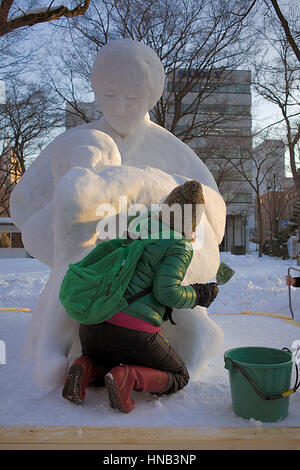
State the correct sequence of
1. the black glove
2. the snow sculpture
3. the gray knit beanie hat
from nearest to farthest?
the black glove, the gray knit beanie hat, the snow sculpture

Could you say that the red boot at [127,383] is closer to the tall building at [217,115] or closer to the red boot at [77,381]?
Result: the red boot at [77,381]

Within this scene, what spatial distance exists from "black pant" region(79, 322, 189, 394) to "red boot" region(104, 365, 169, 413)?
59 mm

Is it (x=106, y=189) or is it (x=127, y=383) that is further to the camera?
(x=106, y=189)

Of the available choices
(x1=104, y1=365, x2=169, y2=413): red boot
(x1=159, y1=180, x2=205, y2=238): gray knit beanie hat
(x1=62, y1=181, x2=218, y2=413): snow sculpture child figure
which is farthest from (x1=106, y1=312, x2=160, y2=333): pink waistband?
(x1=159, y1=180, x2=205, y2=238): gray knit beanie hat

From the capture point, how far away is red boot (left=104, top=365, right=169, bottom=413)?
2.02 m

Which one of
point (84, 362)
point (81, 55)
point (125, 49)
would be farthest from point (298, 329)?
point (81, 55)

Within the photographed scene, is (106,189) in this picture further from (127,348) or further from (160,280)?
(127,348)

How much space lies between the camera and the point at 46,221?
305cm

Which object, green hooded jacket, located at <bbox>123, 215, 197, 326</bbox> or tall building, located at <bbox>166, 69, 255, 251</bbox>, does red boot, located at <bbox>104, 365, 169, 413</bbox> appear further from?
tall building, located at <bbox>166, 69, 255, 251</bbox>

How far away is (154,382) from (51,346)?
2.09 ft

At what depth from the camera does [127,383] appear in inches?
80.7

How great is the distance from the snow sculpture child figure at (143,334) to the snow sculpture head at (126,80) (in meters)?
1.62

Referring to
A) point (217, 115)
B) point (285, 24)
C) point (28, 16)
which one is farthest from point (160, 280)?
A: point (217, 115)

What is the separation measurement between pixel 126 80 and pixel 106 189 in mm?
1158
